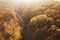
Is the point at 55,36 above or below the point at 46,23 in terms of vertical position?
below

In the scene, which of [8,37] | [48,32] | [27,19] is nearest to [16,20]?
[27,19]

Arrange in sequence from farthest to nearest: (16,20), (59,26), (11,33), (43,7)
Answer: (43,7), (16,20), (11,33), (59,26)

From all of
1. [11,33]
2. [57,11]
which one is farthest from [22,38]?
[57,11]

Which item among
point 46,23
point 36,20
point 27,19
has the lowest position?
point 46,23

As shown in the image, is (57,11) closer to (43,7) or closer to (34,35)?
(43,7)

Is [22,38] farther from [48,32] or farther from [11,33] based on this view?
[48,32]

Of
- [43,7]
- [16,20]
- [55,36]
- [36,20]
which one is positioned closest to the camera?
[55,36]

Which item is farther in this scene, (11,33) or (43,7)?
(43,7)

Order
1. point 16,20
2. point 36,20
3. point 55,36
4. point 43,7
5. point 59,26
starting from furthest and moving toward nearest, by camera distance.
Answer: point 43,7
point 16,20
point 36,20
point 59,26
point 55,36

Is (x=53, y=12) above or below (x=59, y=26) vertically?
above
